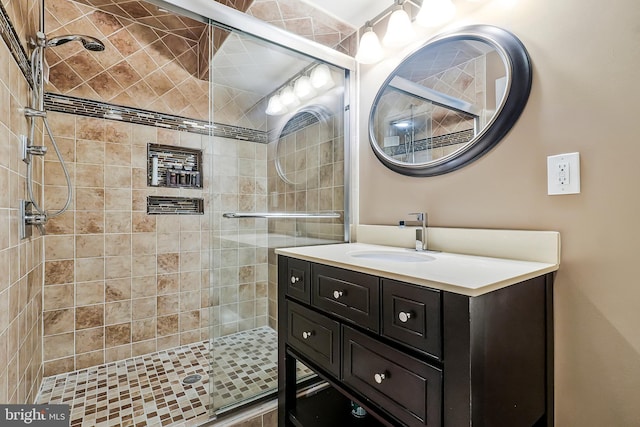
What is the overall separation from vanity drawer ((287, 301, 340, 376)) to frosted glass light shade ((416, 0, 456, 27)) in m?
1.37

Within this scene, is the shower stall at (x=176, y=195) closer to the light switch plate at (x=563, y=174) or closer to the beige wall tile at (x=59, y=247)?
the beige wall tile at (x=59, y=247)

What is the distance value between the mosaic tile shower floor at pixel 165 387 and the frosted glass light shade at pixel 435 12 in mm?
1753

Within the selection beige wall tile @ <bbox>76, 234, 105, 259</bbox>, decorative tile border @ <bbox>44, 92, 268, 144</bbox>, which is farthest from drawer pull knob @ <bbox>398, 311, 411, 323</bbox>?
beige wall tile @ <bbox>76, 234, 105, 259</bbox>

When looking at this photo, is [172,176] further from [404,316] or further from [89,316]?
[404,316]

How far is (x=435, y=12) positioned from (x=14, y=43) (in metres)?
1.75

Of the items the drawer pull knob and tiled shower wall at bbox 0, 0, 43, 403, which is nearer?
the drawer pull knob

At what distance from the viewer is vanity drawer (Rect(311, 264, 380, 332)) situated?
927 millimetres

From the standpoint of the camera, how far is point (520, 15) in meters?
1.13

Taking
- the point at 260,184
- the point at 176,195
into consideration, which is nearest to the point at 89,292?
the point at 176,195

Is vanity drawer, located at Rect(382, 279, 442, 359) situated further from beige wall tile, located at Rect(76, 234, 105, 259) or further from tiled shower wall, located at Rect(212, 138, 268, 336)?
beige wall tile, located at Rect(76, 234, 105, 259)

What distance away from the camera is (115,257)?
2068 millimetres

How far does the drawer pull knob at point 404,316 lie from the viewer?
823 millimetres

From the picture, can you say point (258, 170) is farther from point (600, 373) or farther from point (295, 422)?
point (600, 373)

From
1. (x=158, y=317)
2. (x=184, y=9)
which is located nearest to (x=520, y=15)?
(x=184, y=9)
